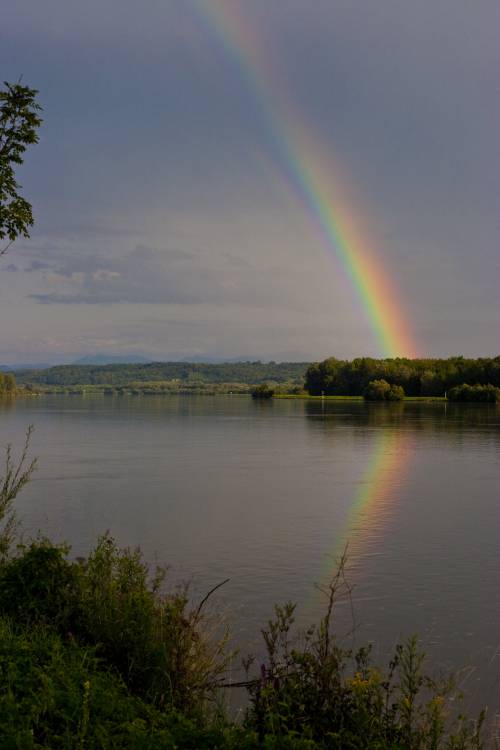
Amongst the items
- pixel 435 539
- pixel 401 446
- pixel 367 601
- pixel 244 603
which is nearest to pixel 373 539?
pixel 435 539

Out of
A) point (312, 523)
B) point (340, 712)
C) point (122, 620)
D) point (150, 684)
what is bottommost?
point (312, 523)

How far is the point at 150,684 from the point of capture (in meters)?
8.40

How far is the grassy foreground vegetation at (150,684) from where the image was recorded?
6246 mm

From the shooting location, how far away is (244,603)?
13.8 metres

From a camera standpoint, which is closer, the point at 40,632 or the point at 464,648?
the point at 40,632

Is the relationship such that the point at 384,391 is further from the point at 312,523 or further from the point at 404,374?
the point at 312,523

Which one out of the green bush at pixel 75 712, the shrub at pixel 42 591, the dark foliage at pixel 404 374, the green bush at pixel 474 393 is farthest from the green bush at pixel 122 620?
the dark foliage at pixel 404 374

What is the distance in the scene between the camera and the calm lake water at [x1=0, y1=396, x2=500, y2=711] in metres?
13.1

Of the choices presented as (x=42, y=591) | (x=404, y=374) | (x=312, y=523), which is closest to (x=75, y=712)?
(x=42, y=591)

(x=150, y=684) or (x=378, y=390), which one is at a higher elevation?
(x=378, y=390)

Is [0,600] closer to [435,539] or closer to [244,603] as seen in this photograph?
[244,603]

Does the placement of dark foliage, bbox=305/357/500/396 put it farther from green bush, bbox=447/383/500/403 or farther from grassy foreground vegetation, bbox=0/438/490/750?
grassy foreground vegetation, bbox=0/438/490/750

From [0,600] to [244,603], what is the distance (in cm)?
549

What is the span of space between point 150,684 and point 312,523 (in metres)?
14.8
